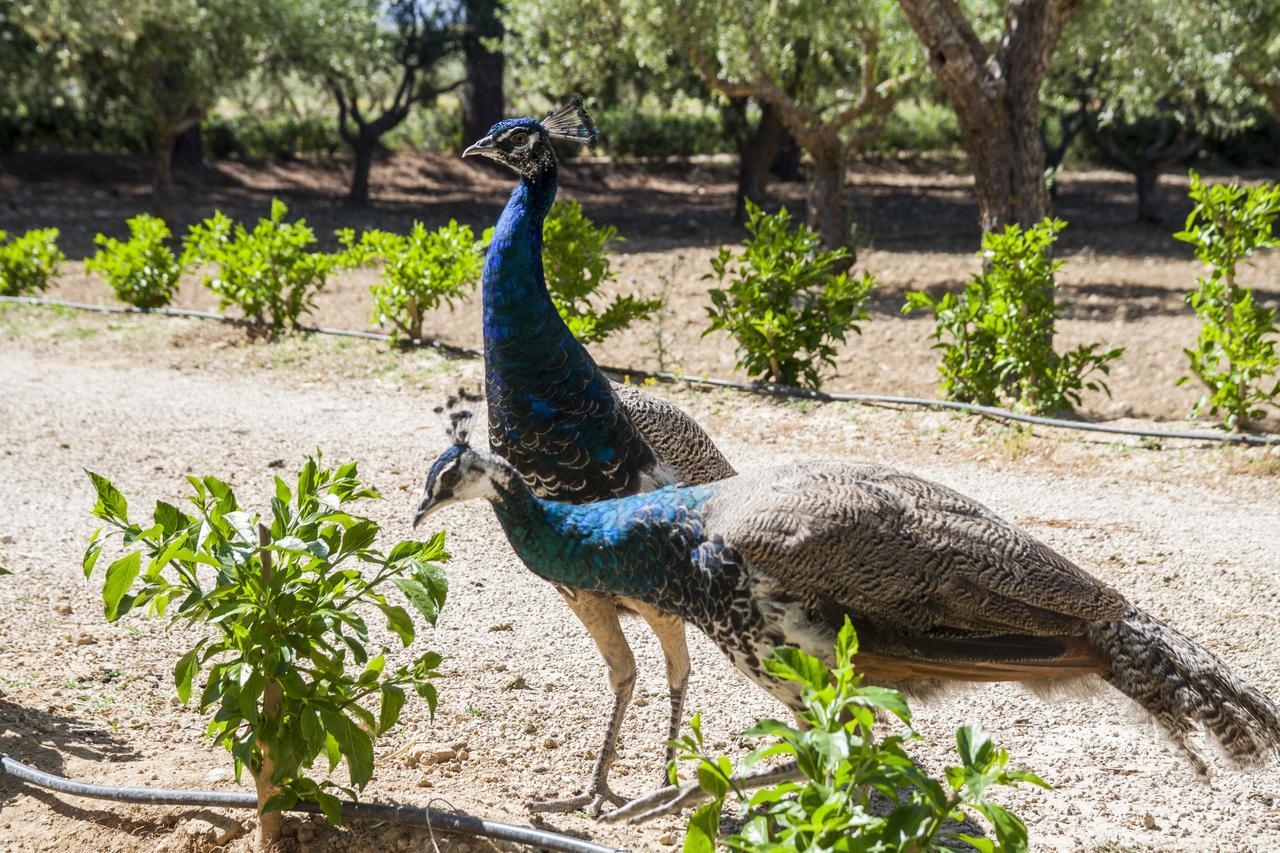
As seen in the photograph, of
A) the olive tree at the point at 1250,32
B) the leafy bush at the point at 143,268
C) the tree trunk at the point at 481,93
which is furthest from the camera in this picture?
the tree trunk at the point at 481,93

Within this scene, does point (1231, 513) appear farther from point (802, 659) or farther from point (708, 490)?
point (802, 659)

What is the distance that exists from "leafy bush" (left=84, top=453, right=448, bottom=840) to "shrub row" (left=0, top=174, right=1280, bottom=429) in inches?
223

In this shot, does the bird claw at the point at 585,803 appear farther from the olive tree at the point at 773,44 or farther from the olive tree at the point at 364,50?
the olive tree at the point at 364,50

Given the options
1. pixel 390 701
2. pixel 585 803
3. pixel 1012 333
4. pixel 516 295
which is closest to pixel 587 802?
pixel 585 803

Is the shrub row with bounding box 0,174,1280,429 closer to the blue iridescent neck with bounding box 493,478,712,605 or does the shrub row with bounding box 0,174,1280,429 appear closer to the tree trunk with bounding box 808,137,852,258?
the tree trunk with bounding box 808,137,852,258

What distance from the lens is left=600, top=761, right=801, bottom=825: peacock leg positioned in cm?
314

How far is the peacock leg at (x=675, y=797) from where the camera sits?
314cm

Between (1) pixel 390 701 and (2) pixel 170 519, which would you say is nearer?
(2) pixel 170 519

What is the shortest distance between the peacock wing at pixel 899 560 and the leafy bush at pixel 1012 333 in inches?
194

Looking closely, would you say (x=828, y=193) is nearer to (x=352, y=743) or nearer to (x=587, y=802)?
(x=587, y=802)

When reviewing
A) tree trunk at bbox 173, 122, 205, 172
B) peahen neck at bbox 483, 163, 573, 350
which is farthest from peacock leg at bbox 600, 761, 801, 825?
tree trunk at bbox 173, 122, 205, 172

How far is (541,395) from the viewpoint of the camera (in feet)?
12.0

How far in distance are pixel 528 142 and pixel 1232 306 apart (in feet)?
17.8

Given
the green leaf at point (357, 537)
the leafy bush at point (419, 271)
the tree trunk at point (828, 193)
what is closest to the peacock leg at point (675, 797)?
the green leaf at point (357, 537)
